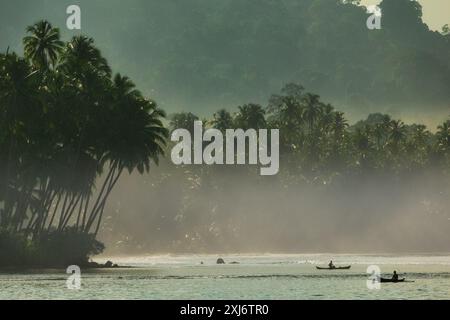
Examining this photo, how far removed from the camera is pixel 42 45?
419ft

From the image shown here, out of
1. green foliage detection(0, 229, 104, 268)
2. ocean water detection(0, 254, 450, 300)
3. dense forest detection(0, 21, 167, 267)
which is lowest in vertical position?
ocean water detection(0, 254, 450, 300)

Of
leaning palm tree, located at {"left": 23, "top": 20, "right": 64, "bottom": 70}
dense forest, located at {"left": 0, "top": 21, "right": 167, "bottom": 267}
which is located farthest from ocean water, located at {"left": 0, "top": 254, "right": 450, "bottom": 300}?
leaning palm tree, located at {"left": 23, "top": 20, "right": 64, "bottom": 70}

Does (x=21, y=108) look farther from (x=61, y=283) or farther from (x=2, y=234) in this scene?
(x=61, y=283)

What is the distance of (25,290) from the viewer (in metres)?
84.4

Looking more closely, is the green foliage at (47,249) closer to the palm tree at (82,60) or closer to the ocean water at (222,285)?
the ocean water at (222,285)

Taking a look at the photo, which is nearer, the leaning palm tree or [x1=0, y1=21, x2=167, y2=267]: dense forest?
[x1=0, y1=21, x2=167, y2=267]: dense forest

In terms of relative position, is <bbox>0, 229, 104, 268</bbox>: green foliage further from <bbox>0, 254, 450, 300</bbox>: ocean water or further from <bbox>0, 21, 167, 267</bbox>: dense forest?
<bbox>0, 254, 450, 300</bbox>: ocean water

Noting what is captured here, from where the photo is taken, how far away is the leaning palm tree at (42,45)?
127 meters

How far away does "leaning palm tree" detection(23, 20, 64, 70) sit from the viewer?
12738 cm

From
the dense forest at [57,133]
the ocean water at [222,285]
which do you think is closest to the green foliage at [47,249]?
the dense forest at [57,133]

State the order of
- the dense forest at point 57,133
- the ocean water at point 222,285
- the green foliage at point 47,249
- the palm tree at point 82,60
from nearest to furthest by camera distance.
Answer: the ocean water at point 222,285 < the green foliage at point 47,249 < the dense forest at point 57,133 < the palm tree at point 82,60
